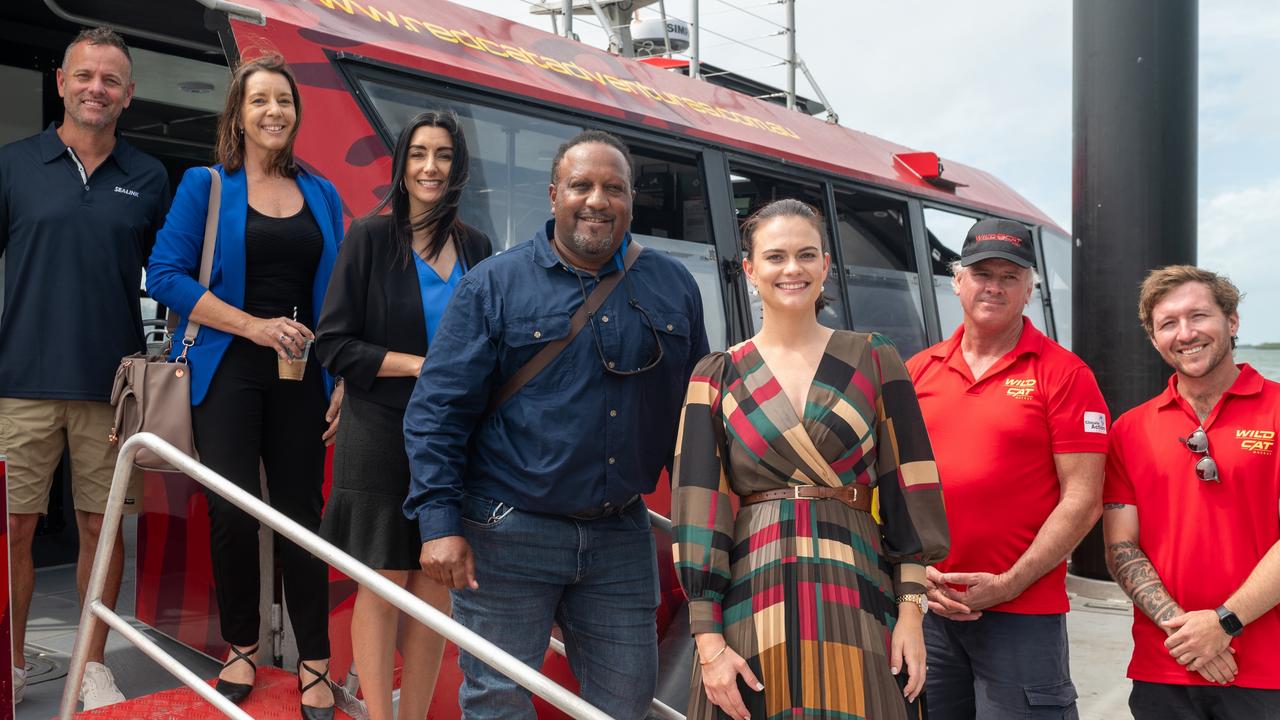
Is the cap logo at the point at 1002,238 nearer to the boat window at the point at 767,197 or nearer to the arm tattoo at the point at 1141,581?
the arm tattoo at the point at 1141,581

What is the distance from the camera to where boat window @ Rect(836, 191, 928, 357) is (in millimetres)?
6008

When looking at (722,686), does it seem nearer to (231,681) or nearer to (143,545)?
(231,681)

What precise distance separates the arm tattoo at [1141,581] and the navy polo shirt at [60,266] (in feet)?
9.38

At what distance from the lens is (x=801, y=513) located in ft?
6.51

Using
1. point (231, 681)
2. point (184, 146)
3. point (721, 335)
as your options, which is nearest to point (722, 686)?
point (231, 681)

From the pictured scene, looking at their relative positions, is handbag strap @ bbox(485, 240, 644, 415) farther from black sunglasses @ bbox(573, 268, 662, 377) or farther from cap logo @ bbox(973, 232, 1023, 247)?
cap logo @ bbox(973, 232, 1023, 247)

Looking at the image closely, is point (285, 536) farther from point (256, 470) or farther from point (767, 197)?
point (767, 197)

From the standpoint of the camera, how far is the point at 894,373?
6.86 ft

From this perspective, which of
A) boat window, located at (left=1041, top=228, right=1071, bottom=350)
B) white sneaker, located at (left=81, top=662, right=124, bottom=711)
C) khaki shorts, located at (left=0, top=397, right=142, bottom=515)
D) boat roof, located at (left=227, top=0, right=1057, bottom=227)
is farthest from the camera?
boat window, located at (left=1041, top=228, right=1071, bottom=350)

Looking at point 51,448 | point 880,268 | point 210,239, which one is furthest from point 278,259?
point 880,268

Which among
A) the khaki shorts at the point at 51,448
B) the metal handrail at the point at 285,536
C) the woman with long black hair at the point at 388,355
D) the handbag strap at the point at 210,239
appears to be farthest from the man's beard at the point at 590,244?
the khaki shorts at the point at 51,448

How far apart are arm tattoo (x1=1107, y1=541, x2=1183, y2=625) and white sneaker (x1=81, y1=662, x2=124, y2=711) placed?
2.73m

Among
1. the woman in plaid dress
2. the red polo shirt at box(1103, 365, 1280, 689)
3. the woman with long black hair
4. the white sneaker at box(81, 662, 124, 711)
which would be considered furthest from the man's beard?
the white sneaker at box(81, 662, 124, 711)

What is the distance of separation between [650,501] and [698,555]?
6.95ft
